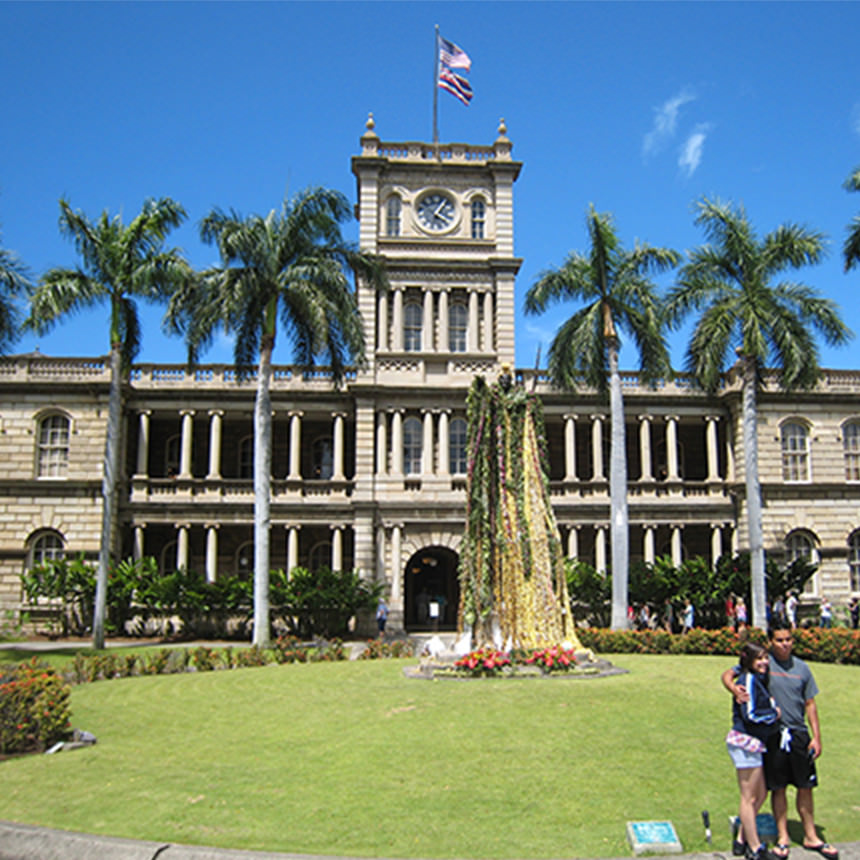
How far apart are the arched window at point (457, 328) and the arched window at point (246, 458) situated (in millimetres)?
9315

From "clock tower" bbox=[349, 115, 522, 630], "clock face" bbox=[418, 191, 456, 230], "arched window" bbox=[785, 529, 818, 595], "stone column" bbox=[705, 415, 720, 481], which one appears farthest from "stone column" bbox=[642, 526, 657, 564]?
"clock face" bbox=[418, 191, 456, 230]

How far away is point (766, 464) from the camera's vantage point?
3362cm

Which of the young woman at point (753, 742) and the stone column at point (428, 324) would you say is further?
the stone column at point (428, 324)

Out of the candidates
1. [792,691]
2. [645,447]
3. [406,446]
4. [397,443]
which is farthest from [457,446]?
[792,691]

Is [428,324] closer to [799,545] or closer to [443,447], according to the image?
[443,447]

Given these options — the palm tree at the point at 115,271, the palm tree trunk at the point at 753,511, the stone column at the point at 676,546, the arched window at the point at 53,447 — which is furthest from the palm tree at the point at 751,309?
the arched window at the point at 53,447

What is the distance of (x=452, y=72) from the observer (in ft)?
112

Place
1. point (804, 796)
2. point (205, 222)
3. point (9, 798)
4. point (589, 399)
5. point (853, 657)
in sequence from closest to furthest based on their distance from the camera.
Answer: point (804, 796), point (9, 798), point (853, 657), point (205, 222), point (589, 399)

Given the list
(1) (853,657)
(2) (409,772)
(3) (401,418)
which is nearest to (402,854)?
(2) (409,772)

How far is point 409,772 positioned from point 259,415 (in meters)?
16.7

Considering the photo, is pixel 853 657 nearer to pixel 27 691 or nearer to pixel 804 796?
pixel 804 796

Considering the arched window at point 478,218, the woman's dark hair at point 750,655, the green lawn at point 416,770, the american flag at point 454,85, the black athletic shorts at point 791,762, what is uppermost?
the american flag at point 454,85

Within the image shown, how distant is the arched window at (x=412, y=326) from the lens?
3423 cm

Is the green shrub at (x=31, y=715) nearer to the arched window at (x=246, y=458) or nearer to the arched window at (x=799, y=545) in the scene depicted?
the arched window at (x=246, y=458)
